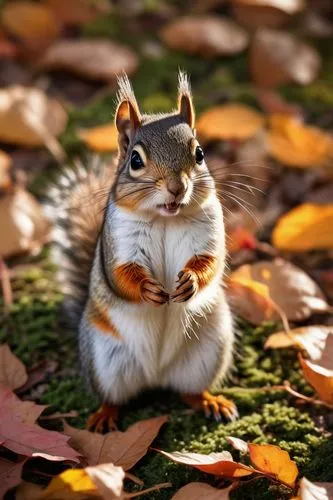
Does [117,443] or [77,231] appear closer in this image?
[117,443]

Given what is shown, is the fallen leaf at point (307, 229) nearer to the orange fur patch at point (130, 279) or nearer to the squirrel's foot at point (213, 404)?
the squirrel's foot at point (213, 404)

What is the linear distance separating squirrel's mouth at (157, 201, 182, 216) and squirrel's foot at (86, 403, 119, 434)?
0.57 meters

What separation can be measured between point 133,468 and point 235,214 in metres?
1.15

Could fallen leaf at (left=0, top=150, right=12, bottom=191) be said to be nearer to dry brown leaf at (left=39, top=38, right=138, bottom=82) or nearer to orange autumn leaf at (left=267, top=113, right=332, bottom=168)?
dry brown leaf at (left=39, top=38, right=138, bottom=82)

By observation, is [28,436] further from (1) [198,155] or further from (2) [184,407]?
(1) [198,155]

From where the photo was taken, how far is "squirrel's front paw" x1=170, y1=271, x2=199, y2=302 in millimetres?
1769

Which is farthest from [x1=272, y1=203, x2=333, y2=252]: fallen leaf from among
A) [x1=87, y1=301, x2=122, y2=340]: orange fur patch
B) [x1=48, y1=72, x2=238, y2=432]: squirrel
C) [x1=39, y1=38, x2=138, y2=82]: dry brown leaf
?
[x1=39, y1=38, x2=138, y2=82]: dry brown leaf

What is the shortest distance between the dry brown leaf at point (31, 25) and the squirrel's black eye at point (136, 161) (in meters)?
1.85

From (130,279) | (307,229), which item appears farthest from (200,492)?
(307,229)

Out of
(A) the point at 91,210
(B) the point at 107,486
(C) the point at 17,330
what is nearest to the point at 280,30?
(A) the point at 91,210

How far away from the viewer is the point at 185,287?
177 cm

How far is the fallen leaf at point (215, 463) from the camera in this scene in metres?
1.66

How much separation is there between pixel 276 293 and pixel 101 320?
0.55 m

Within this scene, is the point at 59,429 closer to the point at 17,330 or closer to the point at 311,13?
the point at 17,330
